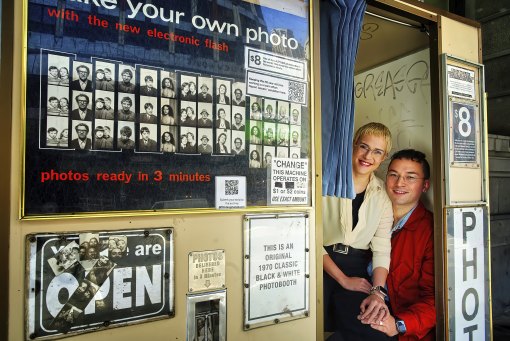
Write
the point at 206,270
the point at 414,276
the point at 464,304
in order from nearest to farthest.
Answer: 1. the point at 206,270
2. the point at 464,304
3. the point at 414,276

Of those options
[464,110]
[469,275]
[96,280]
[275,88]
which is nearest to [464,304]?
[469,275]

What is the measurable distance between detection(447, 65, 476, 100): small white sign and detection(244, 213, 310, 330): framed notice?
131 cm

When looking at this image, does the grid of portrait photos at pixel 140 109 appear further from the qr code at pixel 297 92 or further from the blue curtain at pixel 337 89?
the blue curtain at pixel 337 89

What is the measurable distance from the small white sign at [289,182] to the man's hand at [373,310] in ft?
3.25

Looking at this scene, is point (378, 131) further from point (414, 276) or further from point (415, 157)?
point (414, 276)

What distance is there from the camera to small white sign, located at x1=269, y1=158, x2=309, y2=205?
1645mm

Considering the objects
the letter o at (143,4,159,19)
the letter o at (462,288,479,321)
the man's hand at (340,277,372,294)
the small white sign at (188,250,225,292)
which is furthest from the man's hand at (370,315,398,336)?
the letter o at (143,4,159,19)

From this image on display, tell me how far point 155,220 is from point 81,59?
2.03ft

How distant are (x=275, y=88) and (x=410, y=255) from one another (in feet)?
4.82

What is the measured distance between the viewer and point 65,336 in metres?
1.22

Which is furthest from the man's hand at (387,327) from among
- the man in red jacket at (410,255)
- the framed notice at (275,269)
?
the framed notice at (275,269)

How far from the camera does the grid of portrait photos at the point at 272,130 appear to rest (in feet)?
5.24

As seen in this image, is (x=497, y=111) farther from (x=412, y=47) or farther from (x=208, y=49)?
(x=208, y=49)

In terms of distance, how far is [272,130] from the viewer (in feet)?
5.39
